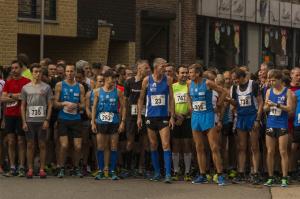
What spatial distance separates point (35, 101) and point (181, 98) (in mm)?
2675

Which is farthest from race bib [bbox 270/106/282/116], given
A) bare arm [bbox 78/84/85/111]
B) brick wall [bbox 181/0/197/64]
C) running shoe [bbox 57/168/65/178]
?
brick wall [bbox 181/0/197/64]

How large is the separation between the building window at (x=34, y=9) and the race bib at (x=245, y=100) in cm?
963

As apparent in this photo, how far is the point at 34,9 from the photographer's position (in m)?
21.7

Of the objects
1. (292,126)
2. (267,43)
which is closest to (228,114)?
(292,126)

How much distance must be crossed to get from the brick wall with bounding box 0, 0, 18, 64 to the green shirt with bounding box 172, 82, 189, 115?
780 cm

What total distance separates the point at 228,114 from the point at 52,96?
3.37m

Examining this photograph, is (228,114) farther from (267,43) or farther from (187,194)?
(267,43)

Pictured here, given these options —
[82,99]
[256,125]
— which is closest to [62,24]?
[82,99]

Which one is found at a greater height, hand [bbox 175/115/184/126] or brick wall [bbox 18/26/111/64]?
brick wall [bbox 18/26/111/64]

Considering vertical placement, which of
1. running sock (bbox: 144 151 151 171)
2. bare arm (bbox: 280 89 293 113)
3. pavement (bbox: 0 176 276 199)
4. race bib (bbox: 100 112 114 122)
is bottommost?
pavement (bbox: 0 176 276 199)

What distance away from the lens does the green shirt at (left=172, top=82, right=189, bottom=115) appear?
14086mm

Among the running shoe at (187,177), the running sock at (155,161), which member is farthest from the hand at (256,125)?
the running sock at (155,161)

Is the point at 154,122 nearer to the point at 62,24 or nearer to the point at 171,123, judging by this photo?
the point at 171,123

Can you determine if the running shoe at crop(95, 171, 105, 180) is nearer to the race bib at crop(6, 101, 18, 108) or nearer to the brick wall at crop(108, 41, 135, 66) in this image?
the race bib at crop(6, 101, 18, 108)
